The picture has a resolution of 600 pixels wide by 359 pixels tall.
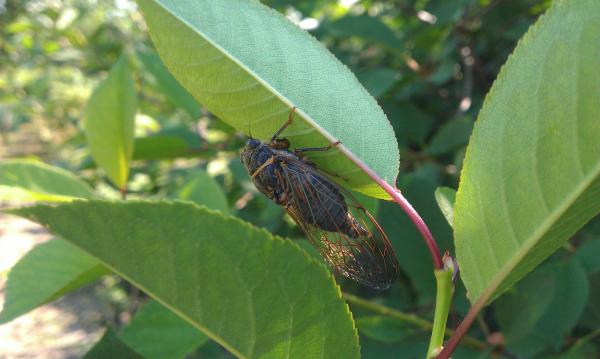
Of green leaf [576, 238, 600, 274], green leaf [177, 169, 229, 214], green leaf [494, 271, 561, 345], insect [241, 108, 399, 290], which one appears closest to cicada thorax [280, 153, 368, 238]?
insect [241, 108, 399, 290]

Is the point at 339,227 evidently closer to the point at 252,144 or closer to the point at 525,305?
the point at 252,144

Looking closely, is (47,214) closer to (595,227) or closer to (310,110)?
(310,110)

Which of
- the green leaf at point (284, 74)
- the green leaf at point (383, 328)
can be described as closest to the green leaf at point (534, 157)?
the green leaf at point (284, 74)

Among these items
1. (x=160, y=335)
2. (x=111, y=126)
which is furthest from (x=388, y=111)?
(x=160, y=335)

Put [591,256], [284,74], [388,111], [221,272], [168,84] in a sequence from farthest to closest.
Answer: [388,111] → [168,84] → [591,256] → [284,74] → [221,272]

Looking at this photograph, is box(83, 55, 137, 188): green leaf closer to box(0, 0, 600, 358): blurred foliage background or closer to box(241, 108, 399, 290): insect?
box(0, 0, 600, 358): blurred foliage background

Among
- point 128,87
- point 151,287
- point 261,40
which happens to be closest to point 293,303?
point 151,287
